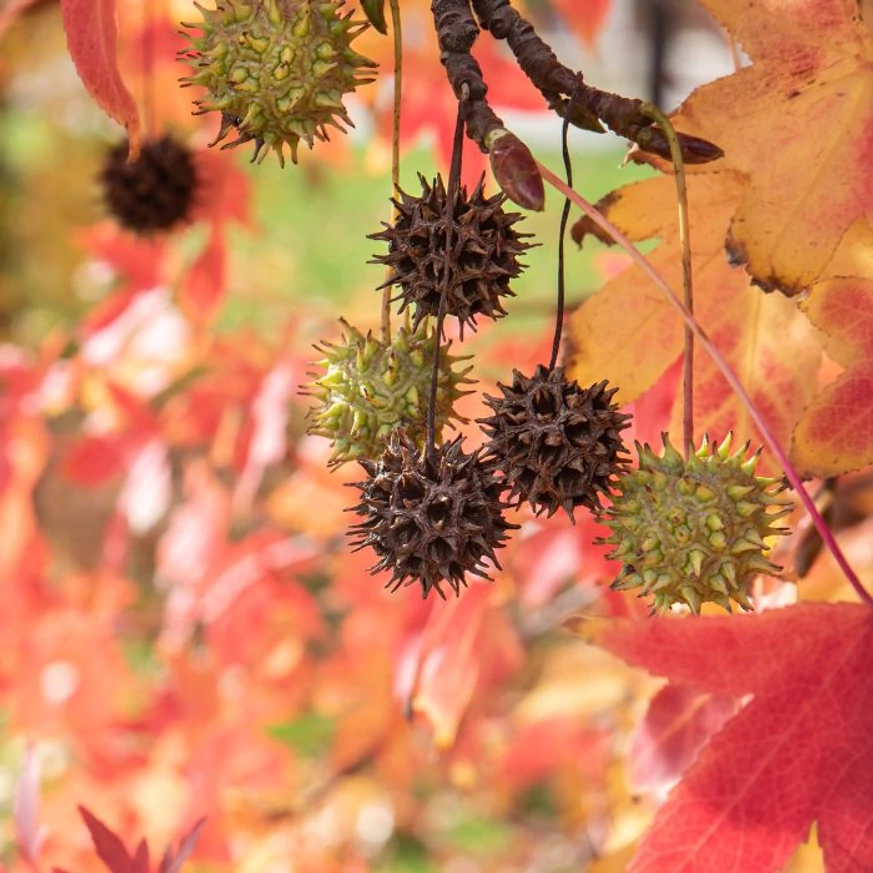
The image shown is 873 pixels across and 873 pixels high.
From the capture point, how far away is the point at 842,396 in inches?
33.8

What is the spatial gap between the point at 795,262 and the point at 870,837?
431 millimetres

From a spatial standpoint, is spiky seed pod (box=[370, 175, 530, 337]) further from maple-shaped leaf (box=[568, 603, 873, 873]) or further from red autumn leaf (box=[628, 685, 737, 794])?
red autumn leaf (box=[628, 685, 737, 794])

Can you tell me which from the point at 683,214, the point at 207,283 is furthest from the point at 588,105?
the point at 207,283

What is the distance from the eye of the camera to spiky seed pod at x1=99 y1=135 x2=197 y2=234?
1.78m

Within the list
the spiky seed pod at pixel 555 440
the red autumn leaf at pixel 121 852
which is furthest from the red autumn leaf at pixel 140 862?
the spiky seed pod at pixel 555 440

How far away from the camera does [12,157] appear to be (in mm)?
7914

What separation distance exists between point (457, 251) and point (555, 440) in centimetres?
14

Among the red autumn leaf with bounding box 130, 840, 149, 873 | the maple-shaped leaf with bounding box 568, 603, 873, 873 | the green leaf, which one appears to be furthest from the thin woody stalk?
the green leaf

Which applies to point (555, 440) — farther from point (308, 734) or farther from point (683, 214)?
point (308, 734)

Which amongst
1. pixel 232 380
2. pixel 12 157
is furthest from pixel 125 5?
→ pixel 12 157

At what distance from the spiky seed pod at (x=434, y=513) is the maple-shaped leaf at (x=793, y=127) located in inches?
10.7

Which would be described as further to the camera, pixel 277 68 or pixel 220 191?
pixel 220 191

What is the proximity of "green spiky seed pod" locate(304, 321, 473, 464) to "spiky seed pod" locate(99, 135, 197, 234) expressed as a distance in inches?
39.3

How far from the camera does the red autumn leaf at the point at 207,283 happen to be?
1.88 meters
